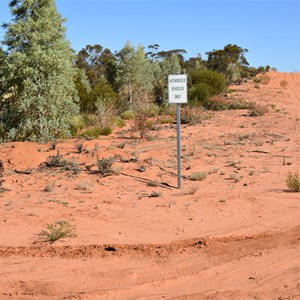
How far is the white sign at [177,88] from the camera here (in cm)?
969

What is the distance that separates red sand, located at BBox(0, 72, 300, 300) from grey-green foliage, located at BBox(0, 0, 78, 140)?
8.46 ft

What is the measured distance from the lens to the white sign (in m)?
9.69

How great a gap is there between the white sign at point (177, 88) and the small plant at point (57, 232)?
13.0 feet

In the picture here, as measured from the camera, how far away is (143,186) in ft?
34.0

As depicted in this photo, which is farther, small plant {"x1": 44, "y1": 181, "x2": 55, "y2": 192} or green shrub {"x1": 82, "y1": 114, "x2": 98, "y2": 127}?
green shrub {"x1": 82, "y1": 114, "x2": 98, "y2": 127}

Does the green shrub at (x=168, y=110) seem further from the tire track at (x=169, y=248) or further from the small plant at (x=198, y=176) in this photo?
the tire track at (x=169, y=248)

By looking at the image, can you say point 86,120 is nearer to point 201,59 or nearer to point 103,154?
point 103,154

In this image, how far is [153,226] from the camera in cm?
733

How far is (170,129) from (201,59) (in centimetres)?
4321

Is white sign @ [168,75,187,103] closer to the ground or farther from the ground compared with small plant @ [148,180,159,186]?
farther from the ground

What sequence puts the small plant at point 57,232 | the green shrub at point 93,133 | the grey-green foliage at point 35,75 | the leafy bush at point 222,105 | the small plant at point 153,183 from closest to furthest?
the small plant at point 57,232 < the small plant at point 153,183 < the grey-green foliage at point 35,75 < the green shrub at point 93,133 < the leafy bush at point 222,105

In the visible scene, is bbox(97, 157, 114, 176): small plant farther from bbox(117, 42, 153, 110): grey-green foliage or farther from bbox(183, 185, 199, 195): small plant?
bbox(117, 42, 153, 110): grey-green foliage

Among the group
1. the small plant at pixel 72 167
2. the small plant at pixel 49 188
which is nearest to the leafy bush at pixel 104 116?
the small plant at pixel 72 167

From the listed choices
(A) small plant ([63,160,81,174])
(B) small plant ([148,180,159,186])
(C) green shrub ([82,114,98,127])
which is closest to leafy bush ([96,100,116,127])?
(C) green shrub ([82,114,98,127])
